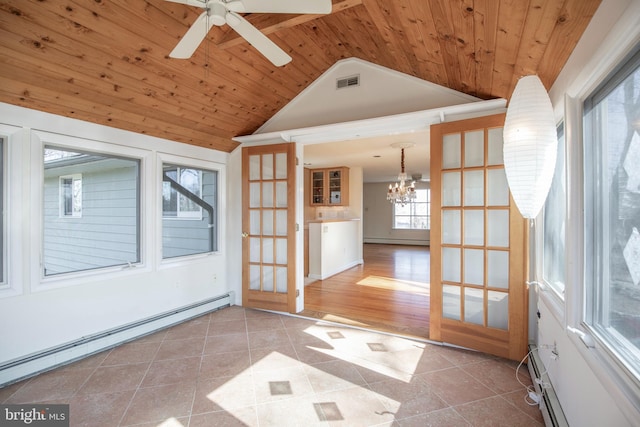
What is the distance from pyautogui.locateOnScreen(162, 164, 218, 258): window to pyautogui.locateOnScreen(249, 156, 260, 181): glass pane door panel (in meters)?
0.55

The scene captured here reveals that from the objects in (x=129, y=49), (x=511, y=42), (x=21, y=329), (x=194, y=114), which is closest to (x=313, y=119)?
(x=194, y=114)

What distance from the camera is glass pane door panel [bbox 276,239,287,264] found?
3.83 meters

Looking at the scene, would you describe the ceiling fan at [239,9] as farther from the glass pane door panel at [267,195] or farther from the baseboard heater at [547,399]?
the baseboard heater at [547,399]

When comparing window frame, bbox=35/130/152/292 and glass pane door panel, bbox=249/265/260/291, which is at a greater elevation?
window frame, bbox=35/130/152/292

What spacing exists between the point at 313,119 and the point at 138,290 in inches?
108

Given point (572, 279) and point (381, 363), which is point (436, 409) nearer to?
point (381, 363)

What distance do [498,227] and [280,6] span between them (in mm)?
2467

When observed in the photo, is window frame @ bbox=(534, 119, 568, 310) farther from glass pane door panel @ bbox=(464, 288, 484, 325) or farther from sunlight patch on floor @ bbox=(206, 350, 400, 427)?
sunlight patch on floor @ bbox=(206, 350, 400, 427)

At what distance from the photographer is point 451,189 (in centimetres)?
287

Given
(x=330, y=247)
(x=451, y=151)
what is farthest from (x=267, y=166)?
(x=330, y=247)

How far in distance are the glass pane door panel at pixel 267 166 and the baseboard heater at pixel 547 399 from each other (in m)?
3.27

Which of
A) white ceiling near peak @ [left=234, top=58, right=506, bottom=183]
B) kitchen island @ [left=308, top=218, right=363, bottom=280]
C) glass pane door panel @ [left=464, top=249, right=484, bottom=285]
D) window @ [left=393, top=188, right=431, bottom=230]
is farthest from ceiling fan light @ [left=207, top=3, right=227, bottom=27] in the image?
window @ [left=393, top=188, right=431, bottom=230]

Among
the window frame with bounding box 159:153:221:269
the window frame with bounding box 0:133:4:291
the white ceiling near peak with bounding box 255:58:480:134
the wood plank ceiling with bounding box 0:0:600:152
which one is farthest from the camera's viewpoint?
the window frame with bounding box 159:153:221:269

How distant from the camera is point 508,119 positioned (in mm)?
1611
